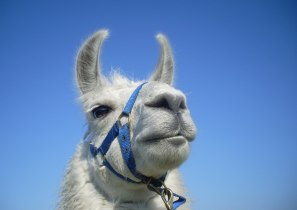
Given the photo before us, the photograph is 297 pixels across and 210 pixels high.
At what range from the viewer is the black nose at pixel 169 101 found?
280 centimetres

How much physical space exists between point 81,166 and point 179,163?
143 cm

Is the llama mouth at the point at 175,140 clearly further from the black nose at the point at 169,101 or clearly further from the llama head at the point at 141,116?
the black nose at the point at 169,101

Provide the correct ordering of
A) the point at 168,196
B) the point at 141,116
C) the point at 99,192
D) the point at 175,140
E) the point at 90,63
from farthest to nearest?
the point at 90,63
the point at 99,192
the point at 168,196
the point at 141,116
the point at 175,140

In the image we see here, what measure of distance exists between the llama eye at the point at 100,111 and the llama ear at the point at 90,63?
0.45 m

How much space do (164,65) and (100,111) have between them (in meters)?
1.31

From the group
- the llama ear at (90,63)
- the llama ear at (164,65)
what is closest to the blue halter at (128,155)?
the llama ear at (90,63)

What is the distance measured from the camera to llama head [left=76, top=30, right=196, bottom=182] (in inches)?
109

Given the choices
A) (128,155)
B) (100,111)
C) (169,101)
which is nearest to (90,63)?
(100,111)

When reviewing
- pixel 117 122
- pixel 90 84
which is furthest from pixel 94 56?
pixel 117 122

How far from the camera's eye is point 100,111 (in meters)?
3.74

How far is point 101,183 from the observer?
3424mm

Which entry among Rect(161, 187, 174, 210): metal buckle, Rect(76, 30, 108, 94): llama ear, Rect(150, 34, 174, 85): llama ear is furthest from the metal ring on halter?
Rect(150, 34, 174, 85): llama ear

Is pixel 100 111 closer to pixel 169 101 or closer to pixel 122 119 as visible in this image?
pixel 122 119

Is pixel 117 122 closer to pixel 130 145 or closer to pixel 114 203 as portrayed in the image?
pixel 130 145
